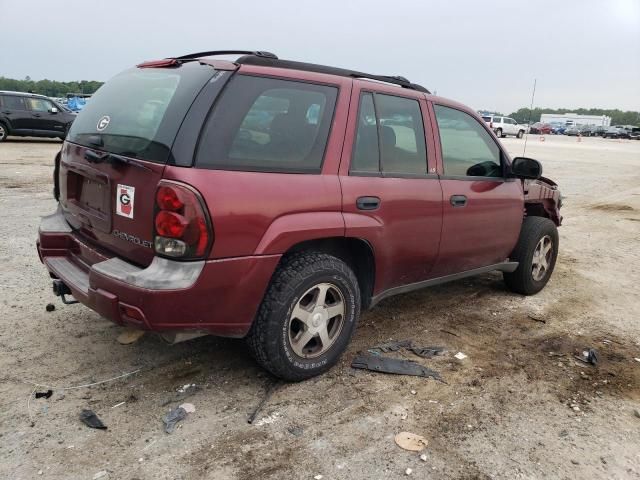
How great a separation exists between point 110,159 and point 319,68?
135 cm

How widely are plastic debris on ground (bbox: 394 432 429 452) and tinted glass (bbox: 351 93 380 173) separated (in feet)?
5.04

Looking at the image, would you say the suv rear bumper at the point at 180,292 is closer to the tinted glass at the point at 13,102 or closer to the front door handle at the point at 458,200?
the front door handle at the point at 458,200

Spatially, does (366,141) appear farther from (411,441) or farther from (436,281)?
(411,441)

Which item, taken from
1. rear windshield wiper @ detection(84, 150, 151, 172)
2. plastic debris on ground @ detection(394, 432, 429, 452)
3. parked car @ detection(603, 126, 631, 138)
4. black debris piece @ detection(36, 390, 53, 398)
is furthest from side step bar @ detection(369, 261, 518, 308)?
parked car @ detection(603, 126, 631, 138)

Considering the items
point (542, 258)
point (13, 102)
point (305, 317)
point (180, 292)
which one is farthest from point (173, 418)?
point (13, 102)

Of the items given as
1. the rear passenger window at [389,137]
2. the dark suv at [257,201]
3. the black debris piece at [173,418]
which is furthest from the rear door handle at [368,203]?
the black debris piece at [173,418]

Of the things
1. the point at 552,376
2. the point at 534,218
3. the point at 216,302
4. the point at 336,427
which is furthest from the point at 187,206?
the point at 534,218

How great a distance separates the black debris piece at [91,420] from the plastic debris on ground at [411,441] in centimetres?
151

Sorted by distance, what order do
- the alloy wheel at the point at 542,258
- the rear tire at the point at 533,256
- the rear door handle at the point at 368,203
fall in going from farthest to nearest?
1. the alloy wheel at the point at 542,258
2. the rear tire at the point at 533,256
3. the rear door handle at the point at 368,203

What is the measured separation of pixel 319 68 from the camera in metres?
3.29

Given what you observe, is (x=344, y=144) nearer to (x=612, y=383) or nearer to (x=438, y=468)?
(x=438, y=468)

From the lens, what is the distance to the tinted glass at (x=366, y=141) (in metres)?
3.31

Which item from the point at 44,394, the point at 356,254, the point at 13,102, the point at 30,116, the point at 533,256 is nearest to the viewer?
the point at 44,394

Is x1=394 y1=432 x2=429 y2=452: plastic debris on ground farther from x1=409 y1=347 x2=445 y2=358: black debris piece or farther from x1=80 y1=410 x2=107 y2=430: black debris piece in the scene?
x1=80 y1=410 x2=107 y2=430: black debris piece
